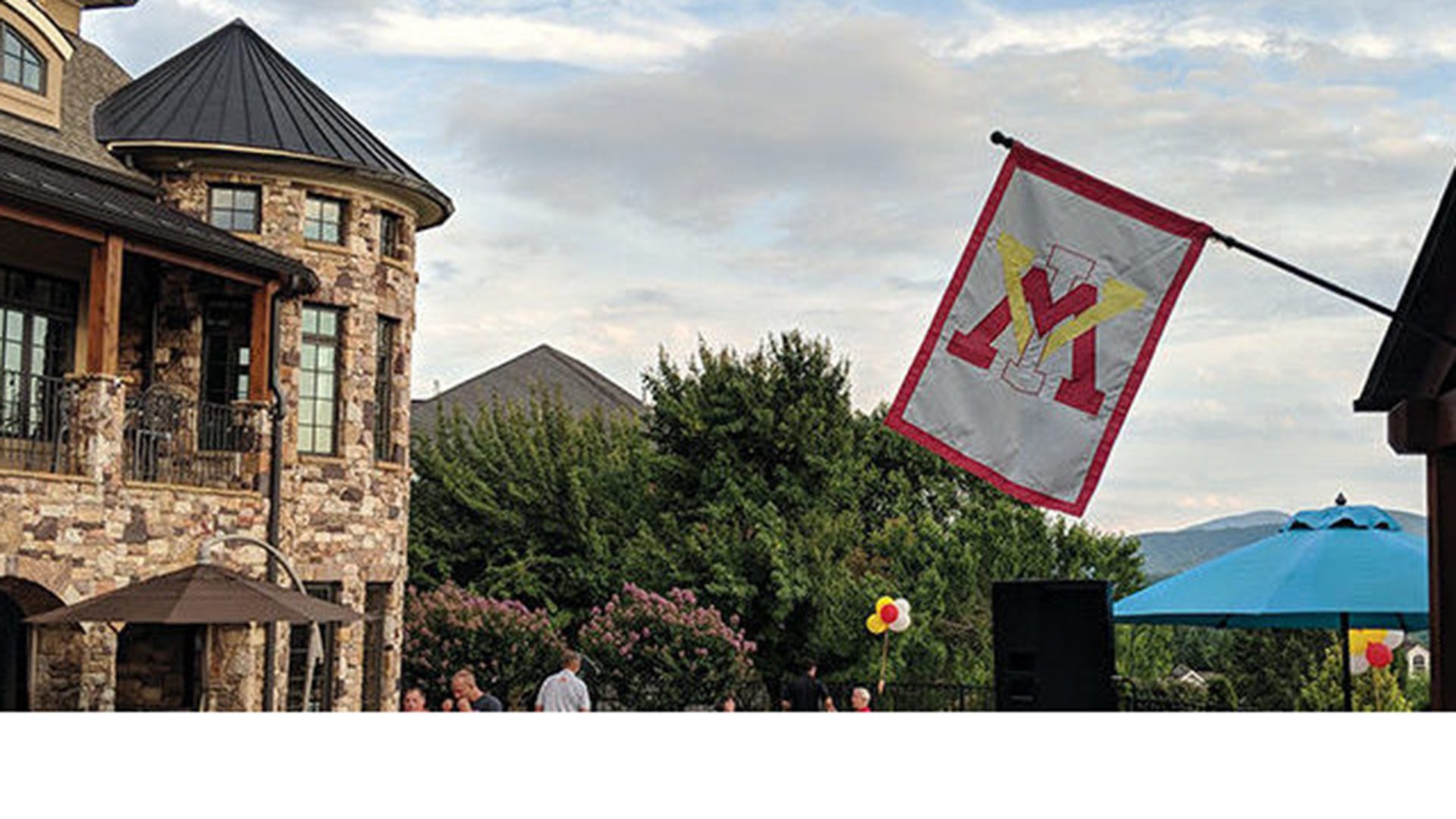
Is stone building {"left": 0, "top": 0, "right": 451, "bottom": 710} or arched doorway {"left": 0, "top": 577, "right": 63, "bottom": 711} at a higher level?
stone building {"left": 0, "top": 0, "right": 451, "bottom": 710}

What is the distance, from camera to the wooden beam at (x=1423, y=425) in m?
7.60

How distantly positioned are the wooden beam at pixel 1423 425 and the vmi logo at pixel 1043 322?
6.35 feet

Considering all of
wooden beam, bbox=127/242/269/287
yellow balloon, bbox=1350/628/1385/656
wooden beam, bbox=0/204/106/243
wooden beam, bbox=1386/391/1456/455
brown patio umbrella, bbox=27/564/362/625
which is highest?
wooden beam, bbox=127/242/269/287

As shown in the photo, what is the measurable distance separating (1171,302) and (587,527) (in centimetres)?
2790

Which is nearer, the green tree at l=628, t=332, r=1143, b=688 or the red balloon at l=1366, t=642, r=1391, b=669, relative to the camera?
the red balloon at l=1366, t=642, r=1391, b=669

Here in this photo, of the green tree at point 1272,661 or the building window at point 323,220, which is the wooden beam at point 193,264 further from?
the green tree at point 1272,661

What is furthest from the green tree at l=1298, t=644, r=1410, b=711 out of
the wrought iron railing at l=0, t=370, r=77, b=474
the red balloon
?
the wrought iron railing at l=0, t=370, r=77, b=474

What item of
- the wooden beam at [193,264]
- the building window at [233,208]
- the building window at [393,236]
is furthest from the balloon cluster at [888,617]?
the building window at [233,208]

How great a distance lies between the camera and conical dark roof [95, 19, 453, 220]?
66.4ft

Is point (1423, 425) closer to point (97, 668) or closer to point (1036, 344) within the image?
point (1036, 344)

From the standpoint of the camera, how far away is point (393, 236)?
22.0m

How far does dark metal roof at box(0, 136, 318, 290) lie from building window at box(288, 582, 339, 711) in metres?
3.97

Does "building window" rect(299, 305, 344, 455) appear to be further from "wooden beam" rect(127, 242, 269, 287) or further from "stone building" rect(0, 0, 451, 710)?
"wooden beam" rect(127, 242, 269, 287)
